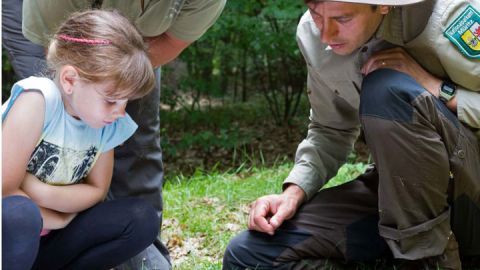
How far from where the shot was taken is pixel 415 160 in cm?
211

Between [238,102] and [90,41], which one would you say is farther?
[238,102]

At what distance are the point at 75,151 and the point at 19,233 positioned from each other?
1.15 feet

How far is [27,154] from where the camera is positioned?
1897 mm

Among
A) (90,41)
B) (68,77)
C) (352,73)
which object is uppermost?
(90,41)

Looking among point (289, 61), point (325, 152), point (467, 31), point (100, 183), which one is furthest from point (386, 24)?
point (289, 61)

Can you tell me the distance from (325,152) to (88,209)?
3.03 feet

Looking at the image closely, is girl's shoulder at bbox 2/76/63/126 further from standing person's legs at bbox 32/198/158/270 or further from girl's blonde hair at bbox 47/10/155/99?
standing person's legs at bbox 32/198/158/270

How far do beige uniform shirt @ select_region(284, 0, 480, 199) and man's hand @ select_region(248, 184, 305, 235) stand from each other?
0.14ft

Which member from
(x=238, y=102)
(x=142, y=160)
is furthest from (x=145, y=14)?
(x=238, y=102)

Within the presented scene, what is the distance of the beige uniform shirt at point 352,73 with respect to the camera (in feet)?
7.13

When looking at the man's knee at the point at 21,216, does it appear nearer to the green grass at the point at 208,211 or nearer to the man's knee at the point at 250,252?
the man's knee at the point at 250,252

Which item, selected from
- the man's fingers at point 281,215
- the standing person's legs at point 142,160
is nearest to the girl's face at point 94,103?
the standing person's legs at point 142,160

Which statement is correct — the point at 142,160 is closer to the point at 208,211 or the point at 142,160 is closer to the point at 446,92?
the point at 208,211

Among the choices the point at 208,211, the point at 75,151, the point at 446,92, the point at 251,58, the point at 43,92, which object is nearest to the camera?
the point at 43,92
